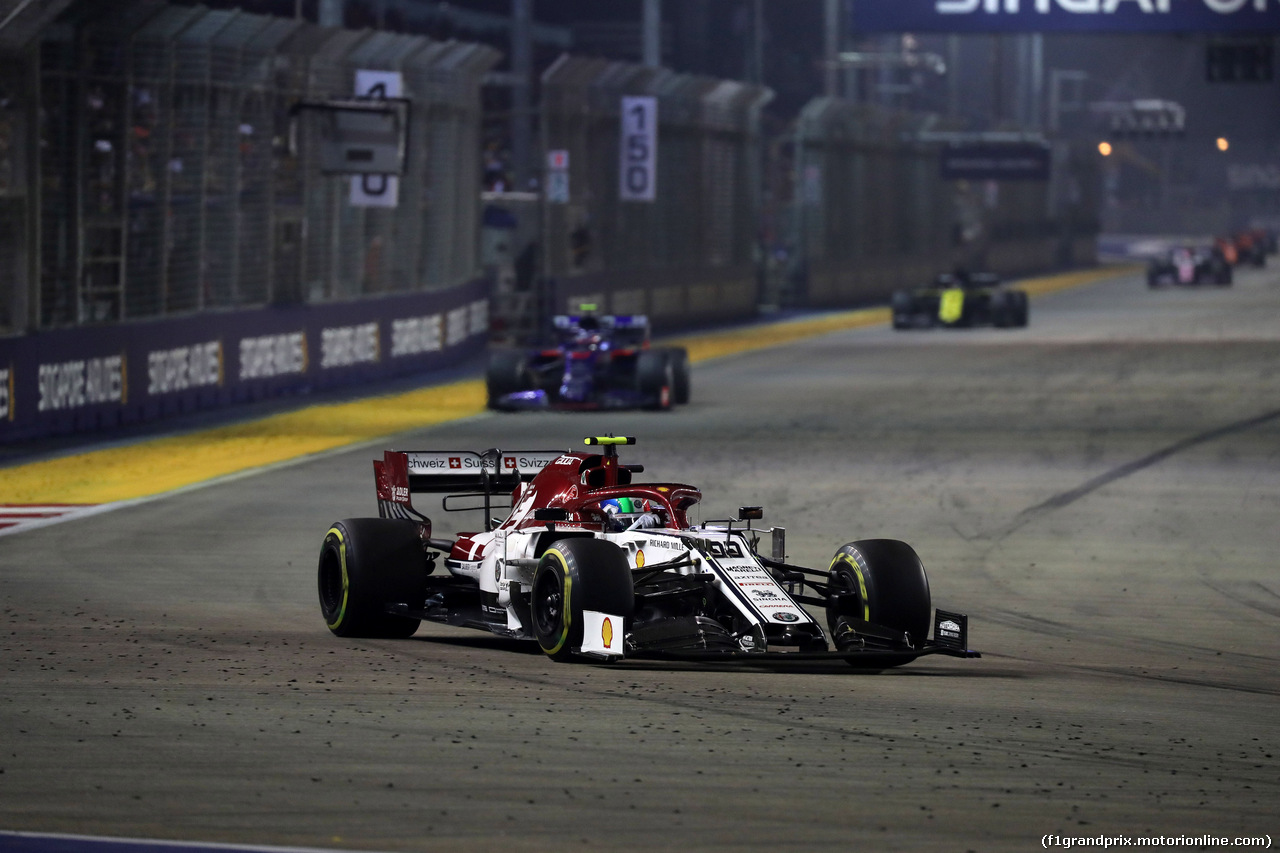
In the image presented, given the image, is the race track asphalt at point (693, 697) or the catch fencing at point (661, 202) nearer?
the race track asphalt at point (693, 697)

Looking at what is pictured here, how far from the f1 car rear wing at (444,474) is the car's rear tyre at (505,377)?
13411mm

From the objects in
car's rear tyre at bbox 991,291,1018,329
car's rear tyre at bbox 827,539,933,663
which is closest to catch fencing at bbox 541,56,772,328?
car's rear tyre at bbox 991,291,1018,329

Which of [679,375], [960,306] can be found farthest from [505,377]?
[960,306]

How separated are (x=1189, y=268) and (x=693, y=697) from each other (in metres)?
60.9

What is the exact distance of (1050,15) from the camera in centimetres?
4106

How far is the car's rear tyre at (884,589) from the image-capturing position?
36.3 feet

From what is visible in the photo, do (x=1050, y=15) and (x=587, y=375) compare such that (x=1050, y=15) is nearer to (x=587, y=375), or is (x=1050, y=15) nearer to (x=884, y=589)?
(x=587, y=375)

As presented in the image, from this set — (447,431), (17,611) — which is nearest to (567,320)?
(447,431)

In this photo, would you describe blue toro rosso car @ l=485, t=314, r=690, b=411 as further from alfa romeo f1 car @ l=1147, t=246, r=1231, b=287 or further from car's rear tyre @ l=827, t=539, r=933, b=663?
alfa romeo f1 car @ l=1147, t=246, r=1231, b=287

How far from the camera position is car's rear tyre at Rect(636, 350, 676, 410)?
26.7 meters

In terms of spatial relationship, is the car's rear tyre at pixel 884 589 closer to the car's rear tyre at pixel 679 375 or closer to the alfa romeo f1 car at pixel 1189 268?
the car's rear tyre at pixel 679 375

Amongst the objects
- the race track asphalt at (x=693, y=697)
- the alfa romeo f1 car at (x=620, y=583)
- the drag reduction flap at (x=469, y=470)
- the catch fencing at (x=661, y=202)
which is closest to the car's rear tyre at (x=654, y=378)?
the race track asphalt at (x=693, y=697)

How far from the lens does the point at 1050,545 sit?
634 inches

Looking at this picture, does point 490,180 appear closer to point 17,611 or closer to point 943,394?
point 943,394
